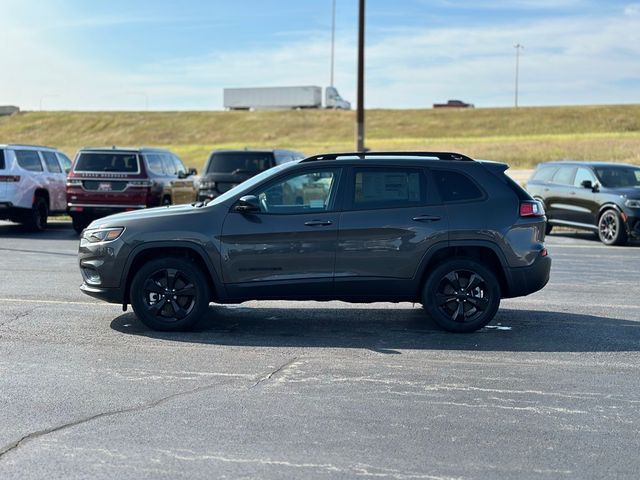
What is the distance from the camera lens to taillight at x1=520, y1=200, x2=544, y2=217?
861 cm

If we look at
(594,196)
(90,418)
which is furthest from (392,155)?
(594,196)

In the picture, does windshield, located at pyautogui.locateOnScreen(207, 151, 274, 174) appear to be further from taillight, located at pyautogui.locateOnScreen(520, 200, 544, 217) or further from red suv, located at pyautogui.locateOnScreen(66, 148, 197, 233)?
taillight, located at pyautogui.locateOnScreen(520, 200, 544, 217)

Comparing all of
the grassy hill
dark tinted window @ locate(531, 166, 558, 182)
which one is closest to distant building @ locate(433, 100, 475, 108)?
the grassy hill

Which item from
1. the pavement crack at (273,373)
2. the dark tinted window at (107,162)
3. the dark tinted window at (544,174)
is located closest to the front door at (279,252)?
the pavement crack at (273,373)

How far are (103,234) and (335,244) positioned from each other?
2213 millimetres

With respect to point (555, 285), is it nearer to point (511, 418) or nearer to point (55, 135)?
point (511, 418)

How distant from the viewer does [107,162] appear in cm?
1852

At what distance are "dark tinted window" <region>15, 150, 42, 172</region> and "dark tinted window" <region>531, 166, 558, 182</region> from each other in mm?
10848

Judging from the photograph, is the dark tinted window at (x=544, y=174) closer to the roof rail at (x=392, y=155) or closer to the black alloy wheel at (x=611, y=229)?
the black alloy wheel at (x=611, y=229)

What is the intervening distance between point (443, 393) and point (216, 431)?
1748 millimetres

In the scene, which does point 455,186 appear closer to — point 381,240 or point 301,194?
point 381,240

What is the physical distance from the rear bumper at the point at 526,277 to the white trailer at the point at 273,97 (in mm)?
91632

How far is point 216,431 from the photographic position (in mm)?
5453

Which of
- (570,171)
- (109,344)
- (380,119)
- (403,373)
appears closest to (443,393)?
(403,373)
